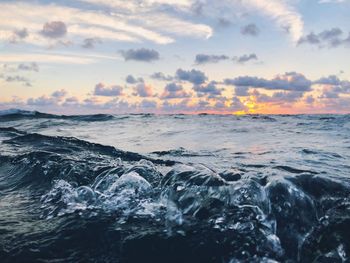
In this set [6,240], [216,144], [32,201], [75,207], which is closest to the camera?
[6,240]

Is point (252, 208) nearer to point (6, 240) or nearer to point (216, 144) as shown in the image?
point (6, 240)

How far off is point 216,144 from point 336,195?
9297 millimetres

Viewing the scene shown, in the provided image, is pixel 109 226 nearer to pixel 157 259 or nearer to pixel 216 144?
pixel 157 259

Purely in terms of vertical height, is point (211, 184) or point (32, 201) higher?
point (211, 184)

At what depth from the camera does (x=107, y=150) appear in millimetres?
13352

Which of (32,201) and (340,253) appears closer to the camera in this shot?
(340,253)

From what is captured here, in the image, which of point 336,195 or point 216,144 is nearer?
point 336,195

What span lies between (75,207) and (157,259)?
2456 millimetres

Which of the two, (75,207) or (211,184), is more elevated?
(211,184)

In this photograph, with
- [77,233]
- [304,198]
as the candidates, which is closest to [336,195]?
[304,198]

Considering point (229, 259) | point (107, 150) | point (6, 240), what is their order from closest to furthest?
point (229, 259) → point (6, 240) → point (107, 150)

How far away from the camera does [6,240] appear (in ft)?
16.1

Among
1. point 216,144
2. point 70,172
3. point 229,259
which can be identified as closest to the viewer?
point 229,259

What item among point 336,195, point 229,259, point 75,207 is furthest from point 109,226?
point 336,195
